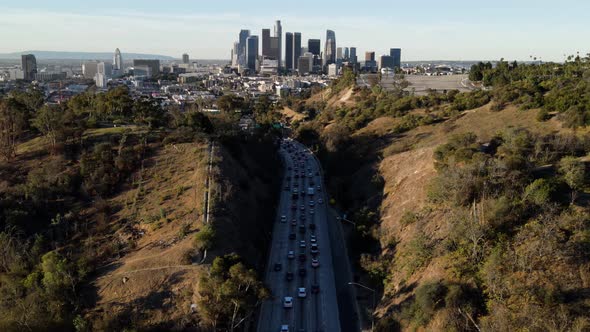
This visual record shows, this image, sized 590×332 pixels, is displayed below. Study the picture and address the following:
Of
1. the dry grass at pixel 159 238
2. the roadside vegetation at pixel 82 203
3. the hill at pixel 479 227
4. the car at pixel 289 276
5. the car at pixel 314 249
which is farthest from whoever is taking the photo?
the car at pixel 314 249

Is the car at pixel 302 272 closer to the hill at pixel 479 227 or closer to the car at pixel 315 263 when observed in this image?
the car at pixel 315 263

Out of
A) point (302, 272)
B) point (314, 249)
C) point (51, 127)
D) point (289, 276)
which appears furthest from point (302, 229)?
point (51, 127)

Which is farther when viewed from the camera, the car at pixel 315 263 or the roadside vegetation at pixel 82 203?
the car at pixel 315 263

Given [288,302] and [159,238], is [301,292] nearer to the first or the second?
[288,302]

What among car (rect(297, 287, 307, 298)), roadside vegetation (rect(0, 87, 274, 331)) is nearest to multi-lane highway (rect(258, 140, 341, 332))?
car (rect(297, 287, 307, 298))

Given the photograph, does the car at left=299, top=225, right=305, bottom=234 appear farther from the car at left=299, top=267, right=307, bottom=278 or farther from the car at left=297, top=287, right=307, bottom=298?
the car at left=297, top=287, right=307, bottom=298

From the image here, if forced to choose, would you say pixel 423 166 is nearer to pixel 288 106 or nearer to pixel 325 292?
pixel 325 292

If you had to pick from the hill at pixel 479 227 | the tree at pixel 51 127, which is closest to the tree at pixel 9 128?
the tree at pixel 51 127
